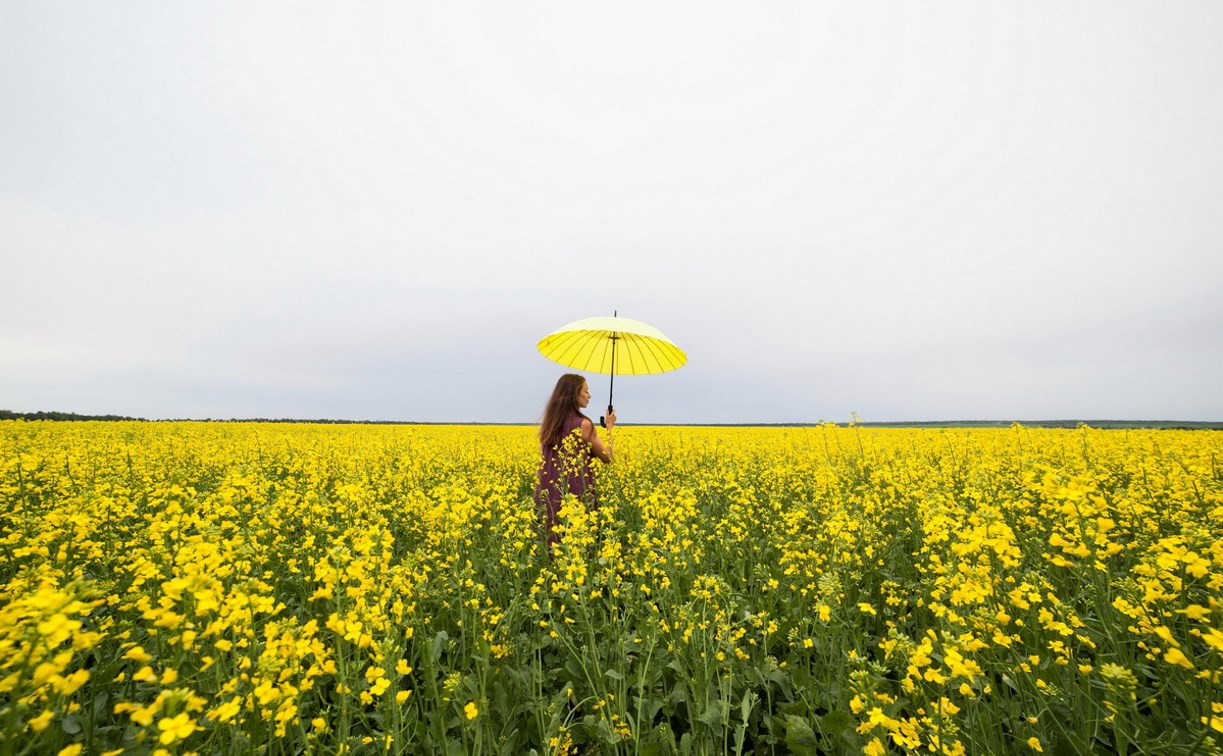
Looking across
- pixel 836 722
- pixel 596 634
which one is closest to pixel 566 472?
pixel 596 634

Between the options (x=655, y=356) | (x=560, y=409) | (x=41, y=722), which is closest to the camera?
(x=41, y=722)

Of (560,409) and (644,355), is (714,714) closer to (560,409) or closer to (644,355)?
(560,409)

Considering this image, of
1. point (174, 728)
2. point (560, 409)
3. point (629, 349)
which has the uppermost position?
point (629, 349)

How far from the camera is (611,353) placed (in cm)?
818

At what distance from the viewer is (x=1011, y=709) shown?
7.76 ft

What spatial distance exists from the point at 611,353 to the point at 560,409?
200 centimetres

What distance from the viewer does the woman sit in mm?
5723

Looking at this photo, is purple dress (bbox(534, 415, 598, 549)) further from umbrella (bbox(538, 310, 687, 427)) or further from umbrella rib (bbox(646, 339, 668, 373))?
umbrella rib (bbox(646, 339, 668, 373))

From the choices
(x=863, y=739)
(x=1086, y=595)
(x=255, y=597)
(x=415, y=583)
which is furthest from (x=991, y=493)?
(x=255, y=597)

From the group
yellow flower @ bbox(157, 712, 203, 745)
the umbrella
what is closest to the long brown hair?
the umbrella

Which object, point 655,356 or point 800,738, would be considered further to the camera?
point 655,356

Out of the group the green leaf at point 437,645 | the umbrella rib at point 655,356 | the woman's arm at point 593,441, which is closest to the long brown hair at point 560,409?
the woman's arm at point 593,441

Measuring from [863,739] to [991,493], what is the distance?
2.71m

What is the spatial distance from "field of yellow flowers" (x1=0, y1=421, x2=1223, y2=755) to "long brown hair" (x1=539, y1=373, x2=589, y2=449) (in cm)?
158
